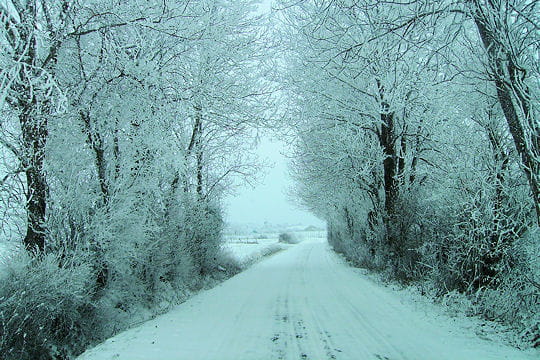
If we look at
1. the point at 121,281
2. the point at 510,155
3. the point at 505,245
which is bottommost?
the point at 121,281

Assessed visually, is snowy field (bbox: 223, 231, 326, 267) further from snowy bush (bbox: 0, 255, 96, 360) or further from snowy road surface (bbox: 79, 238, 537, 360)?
snowy bush (bbox: 0, 255, 96, 360)

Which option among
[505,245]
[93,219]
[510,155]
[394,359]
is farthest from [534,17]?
[93,219]

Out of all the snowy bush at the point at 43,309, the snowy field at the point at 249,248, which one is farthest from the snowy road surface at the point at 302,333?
the snowy field at the point at 249,248

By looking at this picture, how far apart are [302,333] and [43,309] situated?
13.5 feet

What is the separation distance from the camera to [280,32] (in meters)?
12.7

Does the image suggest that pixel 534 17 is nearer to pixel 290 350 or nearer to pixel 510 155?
pixel 510 155

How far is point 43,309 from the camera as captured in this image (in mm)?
5938

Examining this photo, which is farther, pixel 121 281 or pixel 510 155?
pixel 121 281

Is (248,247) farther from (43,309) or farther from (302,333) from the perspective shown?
(43,309)

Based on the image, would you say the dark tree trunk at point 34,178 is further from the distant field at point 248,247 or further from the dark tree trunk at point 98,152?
the distant field at point 248,247

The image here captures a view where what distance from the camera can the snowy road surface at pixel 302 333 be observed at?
5160mm

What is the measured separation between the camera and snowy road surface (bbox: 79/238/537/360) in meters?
5.16

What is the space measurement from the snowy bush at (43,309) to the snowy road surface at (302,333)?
3.39ft

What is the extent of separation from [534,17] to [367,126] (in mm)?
8348
